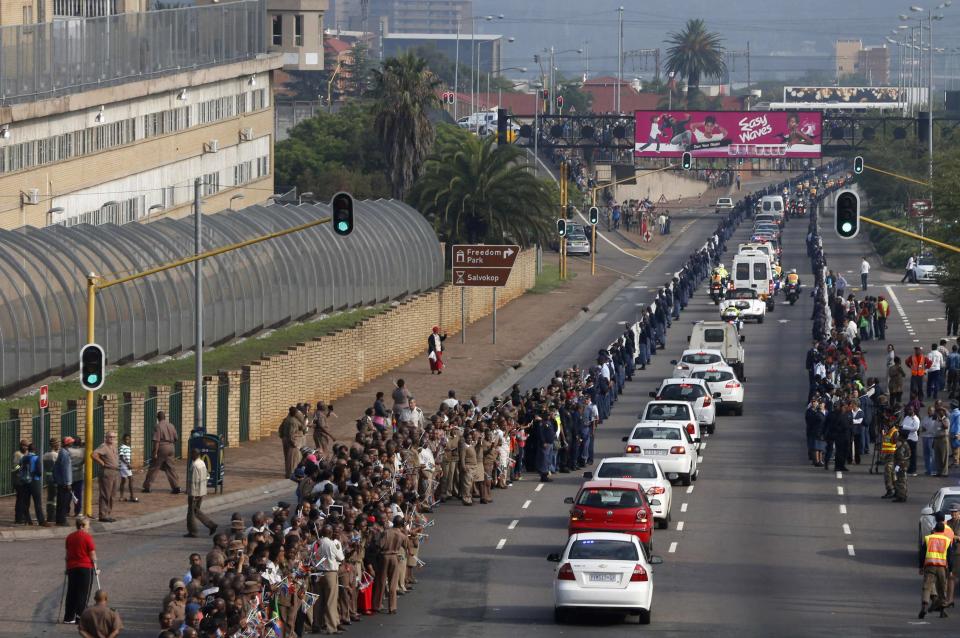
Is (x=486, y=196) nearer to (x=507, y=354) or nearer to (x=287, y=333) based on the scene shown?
(x=507, y=354)

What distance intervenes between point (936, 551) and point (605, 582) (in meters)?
4.49

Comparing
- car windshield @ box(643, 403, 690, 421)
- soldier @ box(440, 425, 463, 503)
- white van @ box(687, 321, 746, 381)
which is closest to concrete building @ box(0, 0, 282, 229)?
white van @ box(687, 321, 746, 381)

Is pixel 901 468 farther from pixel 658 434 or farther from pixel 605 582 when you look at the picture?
pixel 605 582

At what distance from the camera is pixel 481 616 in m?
25.6

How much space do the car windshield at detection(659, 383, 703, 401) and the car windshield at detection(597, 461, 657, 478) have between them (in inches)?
460

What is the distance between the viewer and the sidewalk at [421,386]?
33.4 meters

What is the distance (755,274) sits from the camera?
244ft

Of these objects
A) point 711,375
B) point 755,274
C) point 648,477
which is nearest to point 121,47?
point 755,274

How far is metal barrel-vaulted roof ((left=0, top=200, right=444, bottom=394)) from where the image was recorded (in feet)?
129

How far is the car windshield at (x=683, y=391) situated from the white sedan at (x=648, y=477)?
1147 cm

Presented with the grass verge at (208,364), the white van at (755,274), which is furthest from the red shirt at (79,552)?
the white van at (755,274)

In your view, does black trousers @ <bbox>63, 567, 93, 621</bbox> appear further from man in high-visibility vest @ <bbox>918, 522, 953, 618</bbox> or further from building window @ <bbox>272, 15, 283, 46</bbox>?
building window @ <bbox>272, 15, 283, 46</bbox>

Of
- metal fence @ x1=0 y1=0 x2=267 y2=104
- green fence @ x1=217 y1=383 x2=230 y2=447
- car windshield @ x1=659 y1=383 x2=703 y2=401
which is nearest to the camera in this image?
green fence @ x1=217 y1=383 x2=230 y2=447

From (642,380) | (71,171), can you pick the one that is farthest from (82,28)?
(642,380)
